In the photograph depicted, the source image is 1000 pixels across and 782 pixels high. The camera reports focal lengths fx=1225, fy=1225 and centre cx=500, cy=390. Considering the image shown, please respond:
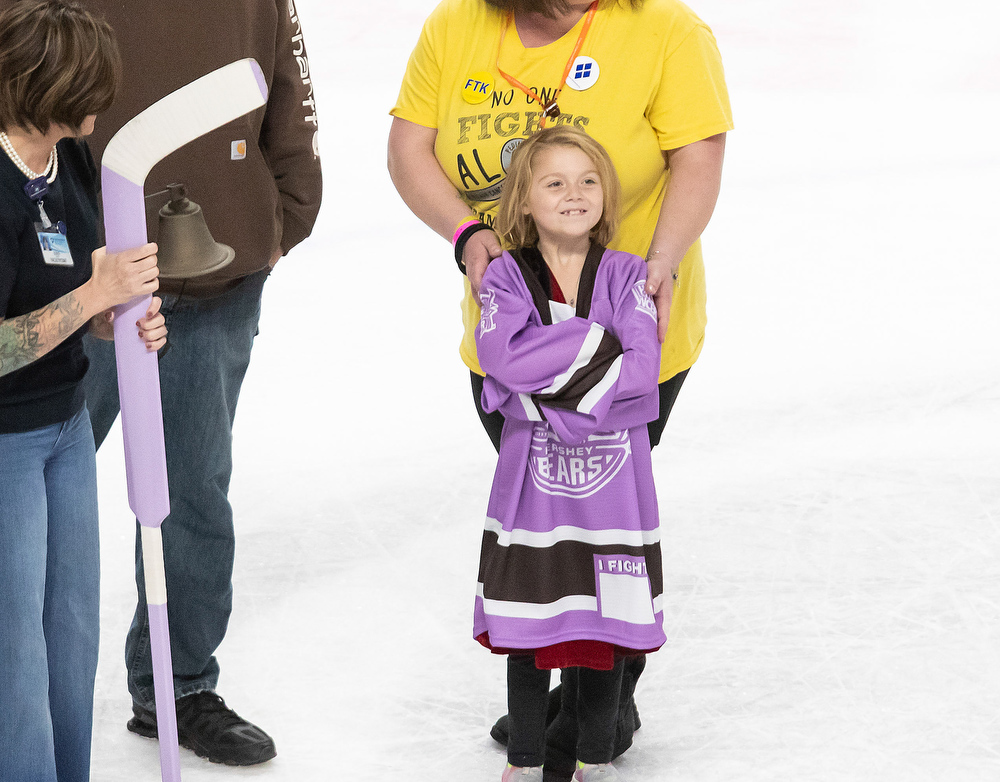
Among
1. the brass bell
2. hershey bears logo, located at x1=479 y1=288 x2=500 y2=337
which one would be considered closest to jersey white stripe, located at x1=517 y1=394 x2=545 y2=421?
hershey bears logo, located at x1=479 y1=288 x2=500 y2=337

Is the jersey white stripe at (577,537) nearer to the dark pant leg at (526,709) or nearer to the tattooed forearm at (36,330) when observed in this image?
the dark pant leg at (526,709)

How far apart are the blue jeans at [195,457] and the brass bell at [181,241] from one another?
488mm

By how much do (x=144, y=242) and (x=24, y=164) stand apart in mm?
185

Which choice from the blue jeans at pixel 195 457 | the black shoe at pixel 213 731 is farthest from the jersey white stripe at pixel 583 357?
the black shoe at pixel 213 731

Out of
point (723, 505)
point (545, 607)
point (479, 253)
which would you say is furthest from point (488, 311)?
point (723, 505)

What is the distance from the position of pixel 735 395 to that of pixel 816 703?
1681mm

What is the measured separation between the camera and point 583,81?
74.6 inches

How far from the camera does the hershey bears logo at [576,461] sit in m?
1.90

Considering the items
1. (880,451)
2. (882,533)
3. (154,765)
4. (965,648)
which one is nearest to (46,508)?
(154,765)

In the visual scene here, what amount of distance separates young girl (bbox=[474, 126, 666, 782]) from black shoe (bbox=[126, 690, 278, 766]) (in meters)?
0.56

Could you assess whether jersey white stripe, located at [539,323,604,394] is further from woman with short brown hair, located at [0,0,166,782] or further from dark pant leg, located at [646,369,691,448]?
woman with short brown hair, located at [0,0,166,782]

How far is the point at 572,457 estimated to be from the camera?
75.2 inches

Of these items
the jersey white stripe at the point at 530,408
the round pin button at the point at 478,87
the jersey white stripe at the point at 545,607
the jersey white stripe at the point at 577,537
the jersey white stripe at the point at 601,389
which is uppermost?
the round pin button at the point at 478,87

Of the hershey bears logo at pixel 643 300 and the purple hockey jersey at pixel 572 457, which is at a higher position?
the hershey bears logo at pixel 643 300
